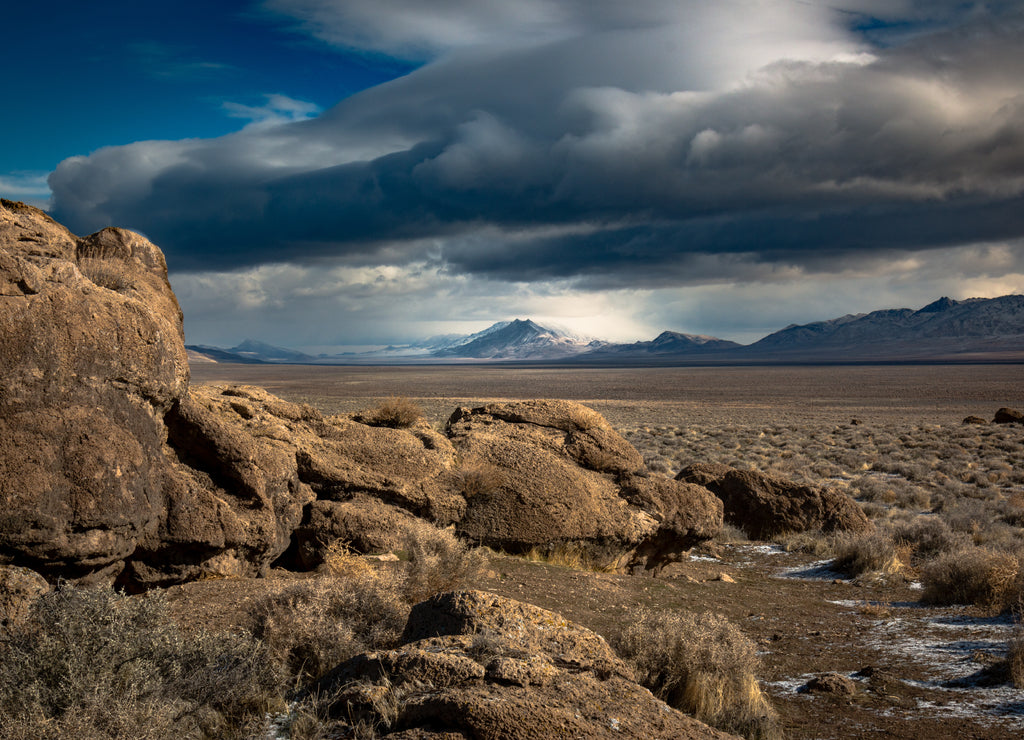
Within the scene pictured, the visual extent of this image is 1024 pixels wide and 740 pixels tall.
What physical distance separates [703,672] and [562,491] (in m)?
5.54

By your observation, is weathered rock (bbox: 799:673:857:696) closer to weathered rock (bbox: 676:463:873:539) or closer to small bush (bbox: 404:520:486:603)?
small bush (bbox: 404:520:486:603)

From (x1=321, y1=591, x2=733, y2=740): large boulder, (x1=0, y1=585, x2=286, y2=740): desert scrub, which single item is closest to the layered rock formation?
(x1=0, y1=585, x2=286, y2=740): desert scrub

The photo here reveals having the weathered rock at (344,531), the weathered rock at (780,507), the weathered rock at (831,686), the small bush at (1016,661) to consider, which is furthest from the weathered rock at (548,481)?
the small bush at (1016,661)

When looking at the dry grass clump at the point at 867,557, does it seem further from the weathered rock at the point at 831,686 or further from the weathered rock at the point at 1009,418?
the weathered rock at the point at 1009,418

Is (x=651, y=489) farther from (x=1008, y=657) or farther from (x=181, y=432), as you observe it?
(x=181, y=432)

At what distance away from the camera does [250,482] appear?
8758 mm

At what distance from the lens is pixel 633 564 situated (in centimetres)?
1288

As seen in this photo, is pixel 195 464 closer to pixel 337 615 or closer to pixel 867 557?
pixel 337 615

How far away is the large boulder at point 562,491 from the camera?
1134 cm

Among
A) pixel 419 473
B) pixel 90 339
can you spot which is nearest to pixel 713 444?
pixel 419 473

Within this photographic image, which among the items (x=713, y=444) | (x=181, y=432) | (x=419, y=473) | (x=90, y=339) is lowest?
(x=713, y=444)

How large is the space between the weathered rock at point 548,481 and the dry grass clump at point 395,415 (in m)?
0.81

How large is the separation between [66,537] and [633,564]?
9028 millimetres

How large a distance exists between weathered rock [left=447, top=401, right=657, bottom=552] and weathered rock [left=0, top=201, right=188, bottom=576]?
509 cm
